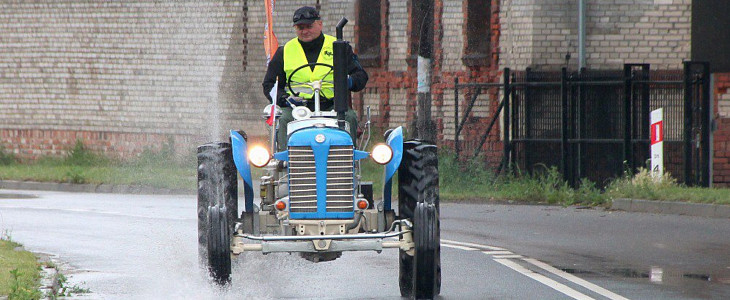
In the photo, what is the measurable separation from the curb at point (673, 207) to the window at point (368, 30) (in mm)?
9309

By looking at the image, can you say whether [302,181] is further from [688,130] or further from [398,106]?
[398,106]

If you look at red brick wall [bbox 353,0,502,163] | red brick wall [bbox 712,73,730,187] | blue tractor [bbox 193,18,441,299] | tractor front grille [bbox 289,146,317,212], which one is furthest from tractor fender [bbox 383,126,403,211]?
red brick wall [bbox 353,0,502,163]

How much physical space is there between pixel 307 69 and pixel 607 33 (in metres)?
13.8

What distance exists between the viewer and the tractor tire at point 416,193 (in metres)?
9.63

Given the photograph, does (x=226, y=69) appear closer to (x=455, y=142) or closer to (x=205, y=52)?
(x=205, y=52)

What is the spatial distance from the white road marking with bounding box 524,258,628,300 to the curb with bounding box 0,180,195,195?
12.5 meters

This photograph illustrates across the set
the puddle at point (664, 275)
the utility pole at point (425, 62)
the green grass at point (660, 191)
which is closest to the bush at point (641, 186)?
the green grass at point (660, 191)

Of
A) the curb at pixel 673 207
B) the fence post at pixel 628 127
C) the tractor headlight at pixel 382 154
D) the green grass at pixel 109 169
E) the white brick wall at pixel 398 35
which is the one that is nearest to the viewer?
the tractor headlight at pixel 382 154

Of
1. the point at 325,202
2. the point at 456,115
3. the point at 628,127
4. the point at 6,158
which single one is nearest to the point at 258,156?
the point at 325,202

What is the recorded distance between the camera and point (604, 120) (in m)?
22.3

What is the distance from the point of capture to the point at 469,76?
82.8ft

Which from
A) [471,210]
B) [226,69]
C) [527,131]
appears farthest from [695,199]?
[226,69]

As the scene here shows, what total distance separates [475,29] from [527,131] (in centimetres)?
296

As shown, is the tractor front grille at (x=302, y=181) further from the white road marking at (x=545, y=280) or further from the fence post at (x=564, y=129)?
the fence post at (x=564, y=129)
